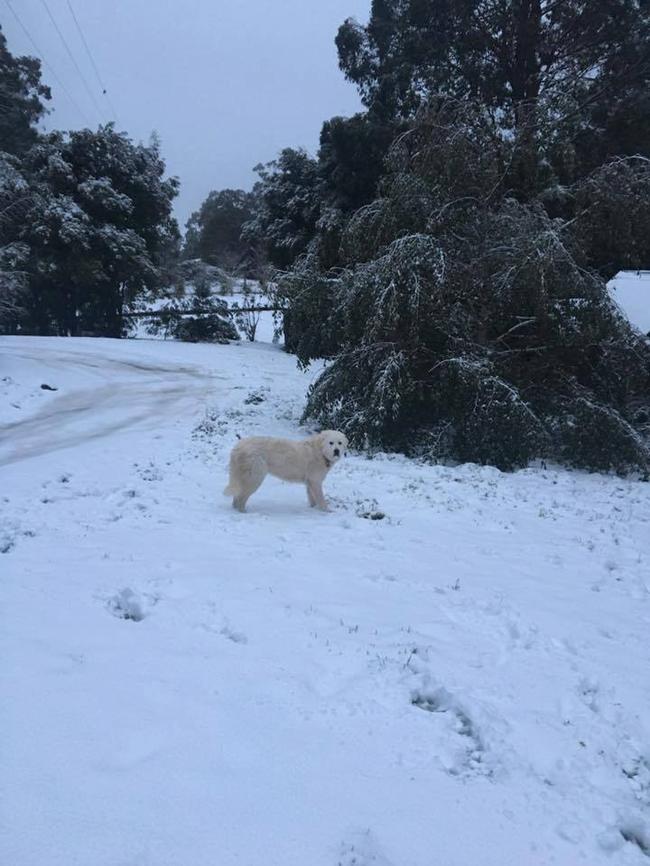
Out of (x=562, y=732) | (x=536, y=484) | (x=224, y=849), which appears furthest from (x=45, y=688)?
(x=536, y=484)

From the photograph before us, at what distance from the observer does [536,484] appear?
9266 millimetres

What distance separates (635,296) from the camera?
87.5 feet

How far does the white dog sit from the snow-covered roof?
1832 cm

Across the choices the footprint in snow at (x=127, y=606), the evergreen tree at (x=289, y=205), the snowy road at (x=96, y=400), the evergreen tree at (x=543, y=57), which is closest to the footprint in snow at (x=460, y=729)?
the footprint in snow at (x=127, y=606)

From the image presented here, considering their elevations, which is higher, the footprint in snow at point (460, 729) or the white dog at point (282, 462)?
the white dog at point (282, 462)

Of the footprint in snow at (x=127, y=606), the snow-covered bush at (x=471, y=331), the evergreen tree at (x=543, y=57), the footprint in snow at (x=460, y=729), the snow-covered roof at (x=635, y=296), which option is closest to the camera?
the footprint in snow at (x=460, y=729)

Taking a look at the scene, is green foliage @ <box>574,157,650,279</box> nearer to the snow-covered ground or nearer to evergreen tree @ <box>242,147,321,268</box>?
the snow-covered ground

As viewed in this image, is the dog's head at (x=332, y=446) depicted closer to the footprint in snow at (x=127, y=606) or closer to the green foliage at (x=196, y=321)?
the footprint in snow at (x=127, y=606)

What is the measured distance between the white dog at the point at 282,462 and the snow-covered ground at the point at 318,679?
0.99 ft

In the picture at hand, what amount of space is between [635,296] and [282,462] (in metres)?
25.0

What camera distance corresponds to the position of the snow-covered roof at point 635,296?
23.0 metres

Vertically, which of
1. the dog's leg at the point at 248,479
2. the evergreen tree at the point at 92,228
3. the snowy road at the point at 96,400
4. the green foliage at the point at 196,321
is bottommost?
the snowy road at the point at 96,400

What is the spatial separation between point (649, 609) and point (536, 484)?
4125 millimetres

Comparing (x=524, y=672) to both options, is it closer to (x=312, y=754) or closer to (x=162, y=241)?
(x=312, y=754)
